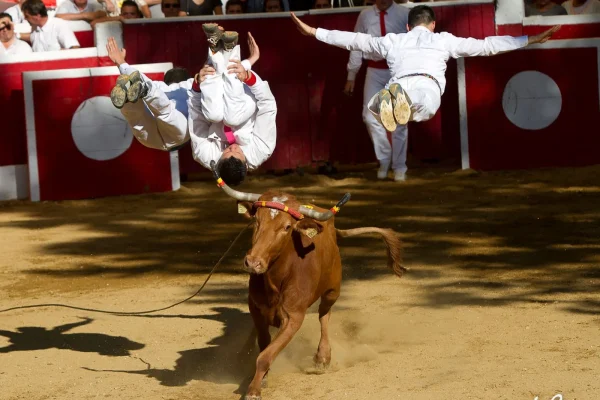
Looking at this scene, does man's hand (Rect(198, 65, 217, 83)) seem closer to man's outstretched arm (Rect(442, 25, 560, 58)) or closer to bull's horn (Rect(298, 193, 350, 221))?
bull's horn (Rect(298, 193, 350, 221))

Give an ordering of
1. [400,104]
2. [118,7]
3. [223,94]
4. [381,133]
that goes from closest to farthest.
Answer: [223,94]
[400,104]
[381,133]
[118,7]

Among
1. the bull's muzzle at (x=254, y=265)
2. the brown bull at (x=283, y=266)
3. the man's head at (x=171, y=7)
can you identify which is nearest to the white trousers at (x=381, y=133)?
the man's head at (x=171, y=7)

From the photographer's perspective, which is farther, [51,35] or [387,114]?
[51,35]

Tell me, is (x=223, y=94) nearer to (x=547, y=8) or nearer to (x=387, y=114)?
(x=387, y=114)

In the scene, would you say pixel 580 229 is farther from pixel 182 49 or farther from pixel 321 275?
pixel 182 49

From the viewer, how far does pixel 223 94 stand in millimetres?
8453

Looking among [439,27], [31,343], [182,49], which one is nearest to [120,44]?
[182,49]

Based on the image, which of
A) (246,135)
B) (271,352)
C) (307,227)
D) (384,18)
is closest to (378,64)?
(384,18)

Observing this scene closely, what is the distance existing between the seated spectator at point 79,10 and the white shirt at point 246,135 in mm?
6908

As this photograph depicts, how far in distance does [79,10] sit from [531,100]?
5750mm

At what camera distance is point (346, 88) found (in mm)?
14234

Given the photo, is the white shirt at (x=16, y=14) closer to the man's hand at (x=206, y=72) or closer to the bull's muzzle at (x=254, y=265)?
the man's hand at (x=206, y=72)

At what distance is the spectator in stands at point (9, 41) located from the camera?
46.8 ft

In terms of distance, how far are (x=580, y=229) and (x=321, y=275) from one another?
4.65 meters
